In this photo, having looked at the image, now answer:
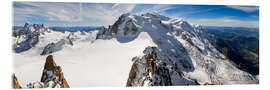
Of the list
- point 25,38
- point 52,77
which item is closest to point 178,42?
point 25,38

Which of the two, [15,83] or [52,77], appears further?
[52,77]

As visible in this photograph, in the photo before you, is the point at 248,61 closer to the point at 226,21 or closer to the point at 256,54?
the point at 256,54

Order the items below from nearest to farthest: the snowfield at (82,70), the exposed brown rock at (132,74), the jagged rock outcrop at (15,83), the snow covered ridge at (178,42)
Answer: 1. the jagged rock outcrop at (15,83)
2. the snowfield at (82,70)
3. the exposed brown rock at (132,74)
4. the snow covered ridge at (178,42)

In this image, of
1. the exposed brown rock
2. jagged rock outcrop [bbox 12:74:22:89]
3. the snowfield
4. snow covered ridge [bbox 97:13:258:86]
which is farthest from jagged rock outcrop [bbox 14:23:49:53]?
snow covered ridge [bbox 97:13:258:86]

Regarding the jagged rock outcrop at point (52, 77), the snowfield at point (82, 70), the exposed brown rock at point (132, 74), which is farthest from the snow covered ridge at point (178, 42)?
the jagged rock outcrop at point (52, 77)

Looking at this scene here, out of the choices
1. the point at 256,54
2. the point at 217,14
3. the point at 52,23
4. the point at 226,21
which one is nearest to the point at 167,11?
the point at 217,14

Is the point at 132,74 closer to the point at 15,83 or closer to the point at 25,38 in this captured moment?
the point at 15,83

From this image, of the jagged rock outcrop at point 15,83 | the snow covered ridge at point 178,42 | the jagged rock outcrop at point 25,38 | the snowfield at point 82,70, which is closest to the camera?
the jagged rock outcrop at point 15,83

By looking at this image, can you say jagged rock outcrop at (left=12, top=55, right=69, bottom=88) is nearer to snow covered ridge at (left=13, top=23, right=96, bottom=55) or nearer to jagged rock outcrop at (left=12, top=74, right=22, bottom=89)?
jagged rock outcrop at (left=12, top=74, right=22, bottom=89)

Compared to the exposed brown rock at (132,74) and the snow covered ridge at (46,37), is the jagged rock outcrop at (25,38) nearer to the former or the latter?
the snow covered ridge at (46,37)
